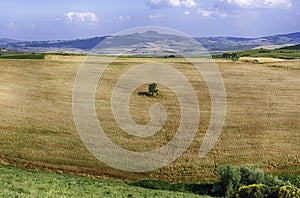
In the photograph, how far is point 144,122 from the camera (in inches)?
1791

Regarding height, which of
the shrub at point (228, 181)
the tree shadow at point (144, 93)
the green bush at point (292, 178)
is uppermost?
the tree shadow at point (144, 93)

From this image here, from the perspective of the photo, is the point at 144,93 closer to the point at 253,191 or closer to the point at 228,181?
the point at 228,181

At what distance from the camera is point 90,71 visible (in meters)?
82.4

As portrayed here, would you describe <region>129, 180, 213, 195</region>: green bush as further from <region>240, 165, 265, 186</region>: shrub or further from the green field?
<region>240, 165, 265, 186</region>: shrub

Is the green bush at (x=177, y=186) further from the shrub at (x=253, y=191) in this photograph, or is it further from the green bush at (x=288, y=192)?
the green bush at (x=288, y=192)

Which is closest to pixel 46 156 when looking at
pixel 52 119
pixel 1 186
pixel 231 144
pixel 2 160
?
pixel 2 160

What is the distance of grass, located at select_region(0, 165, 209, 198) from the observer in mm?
21278

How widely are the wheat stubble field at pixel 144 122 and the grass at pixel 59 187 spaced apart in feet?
7.46

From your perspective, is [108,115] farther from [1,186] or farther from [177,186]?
[1,186]

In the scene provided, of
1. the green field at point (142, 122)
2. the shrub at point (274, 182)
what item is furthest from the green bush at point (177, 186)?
the shrub at point (274, 182)

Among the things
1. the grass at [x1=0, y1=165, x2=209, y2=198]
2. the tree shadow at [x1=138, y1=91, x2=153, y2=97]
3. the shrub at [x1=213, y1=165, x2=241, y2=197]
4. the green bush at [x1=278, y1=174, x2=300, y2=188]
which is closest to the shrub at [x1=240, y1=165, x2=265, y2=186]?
the shrub at [x1=213, y1=165, x2=241, y2=197]

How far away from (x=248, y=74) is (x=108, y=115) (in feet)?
153

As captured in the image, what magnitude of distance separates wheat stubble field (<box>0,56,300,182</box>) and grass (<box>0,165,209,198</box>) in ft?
7.46

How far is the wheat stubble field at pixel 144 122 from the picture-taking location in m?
34.0
